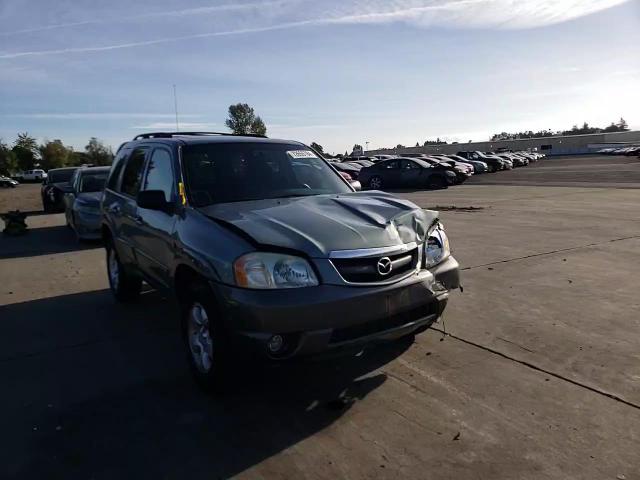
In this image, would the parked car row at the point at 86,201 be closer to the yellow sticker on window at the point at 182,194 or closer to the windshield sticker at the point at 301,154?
the windshield sticker at the point at 301,154

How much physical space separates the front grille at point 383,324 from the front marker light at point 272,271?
1.22 feet

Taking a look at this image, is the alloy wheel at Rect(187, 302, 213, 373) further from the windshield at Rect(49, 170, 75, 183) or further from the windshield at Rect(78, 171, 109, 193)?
the windshield at Rect(49, 170, 75, 183)

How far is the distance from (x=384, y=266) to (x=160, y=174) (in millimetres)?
2446

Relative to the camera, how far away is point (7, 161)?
82.2 m

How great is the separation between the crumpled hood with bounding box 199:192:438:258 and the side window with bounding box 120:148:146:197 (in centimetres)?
177

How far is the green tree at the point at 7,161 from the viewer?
8144cm

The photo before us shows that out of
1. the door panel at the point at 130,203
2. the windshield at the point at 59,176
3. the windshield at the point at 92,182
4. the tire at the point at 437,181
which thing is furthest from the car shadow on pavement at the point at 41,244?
the tire at the point at 437,181

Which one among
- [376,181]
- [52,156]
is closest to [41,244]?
[376,181]

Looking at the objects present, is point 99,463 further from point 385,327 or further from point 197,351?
point 385,327

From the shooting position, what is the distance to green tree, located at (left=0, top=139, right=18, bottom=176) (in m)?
81.4

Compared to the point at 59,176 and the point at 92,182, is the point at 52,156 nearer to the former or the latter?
the point at 59,176

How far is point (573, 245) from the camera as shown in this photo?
866cm

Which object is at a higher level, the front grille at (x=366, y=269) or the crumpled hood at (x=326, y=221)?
the crumpled hood at (x=326, y=221)

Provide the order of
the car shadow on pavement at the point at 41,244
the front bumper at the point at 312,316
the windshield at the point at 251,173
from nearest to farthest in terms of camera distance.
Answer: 1. the front bumper at the point at 312,316
2. the windshield at the point at 251,173
3. the car shadow on pavement at the point at 41,244
